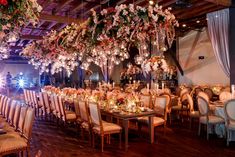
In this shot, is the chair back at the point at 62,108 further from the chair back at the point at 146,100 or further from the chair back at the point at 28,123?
the chair back at the point at 28,123

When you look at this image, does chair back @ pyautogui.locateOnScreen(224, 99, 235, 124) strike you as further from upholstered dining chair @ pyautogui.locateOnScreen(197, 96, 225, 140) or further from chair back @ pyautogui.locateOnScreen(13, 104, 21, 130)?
chair back @ pyautogui.locateOnScreen(13, 104, 21, 130)

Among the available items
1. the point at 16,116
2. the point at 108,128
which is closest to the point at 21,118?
the point at 16,116

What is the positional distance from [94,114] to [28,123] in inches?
57.4

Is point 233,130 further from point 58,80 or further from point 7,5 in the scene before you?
point 58,80

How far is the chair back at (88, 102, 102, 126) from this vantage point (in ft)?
17.0

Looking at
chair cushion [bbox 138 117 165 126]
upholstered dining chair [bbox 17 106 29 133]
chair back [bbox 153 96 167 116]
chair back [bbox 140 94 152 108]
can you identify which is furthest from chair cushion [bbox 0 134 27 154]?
chair back [bbox 140 94 152 108]

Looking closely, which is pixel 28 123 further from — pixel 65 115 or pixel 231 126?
pixel 231 126

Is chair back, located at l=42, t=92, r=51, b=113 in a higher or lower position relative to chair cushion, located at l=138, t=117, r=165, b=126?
higher

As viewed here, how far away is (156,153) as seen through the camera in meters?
5.08

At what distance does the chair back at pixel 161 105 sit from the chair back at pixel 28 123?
3216mm

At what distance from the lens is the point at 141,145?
5.63 metres

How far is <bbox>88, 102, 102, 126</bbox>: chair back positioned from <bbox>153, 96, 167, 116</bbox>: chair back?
69.2 inches

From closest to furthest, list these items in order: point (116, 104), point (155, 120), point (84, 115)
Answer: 1. point (84, 115)
2. point (155, 120)
3. point (116, 104)

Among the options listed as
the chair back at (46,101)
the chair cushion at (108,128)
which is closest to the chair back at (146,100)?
the chair cushion at (108,128)
